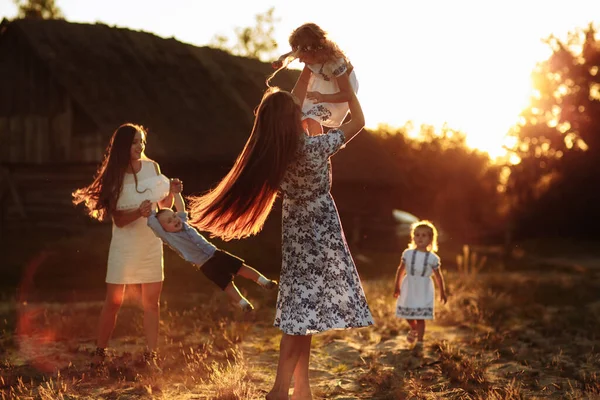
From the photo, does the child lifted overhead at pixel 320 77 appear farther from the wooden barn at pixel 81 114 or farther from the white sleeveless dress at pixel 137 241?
the wooden barn at pixel 81 114

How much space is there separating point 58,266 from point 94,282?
3.45 ft

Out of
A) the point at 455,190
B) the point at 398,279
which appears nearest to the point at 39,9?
the point at 455,190

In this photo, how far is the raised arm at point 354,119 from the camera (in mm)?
4594

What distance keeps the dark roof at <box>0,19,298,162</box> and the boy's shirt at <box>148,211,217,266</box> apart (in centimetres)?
1186

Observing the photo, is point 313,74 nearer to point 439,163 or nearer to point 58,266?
point 58,266

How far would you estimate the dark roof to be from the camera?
1752cm

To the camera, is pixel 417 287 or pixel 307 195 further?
pixel 417 287

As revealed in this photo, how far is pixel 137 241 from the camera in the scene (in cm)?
613

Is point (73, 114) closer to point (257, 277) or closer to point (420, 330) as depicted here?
point (420, 330)

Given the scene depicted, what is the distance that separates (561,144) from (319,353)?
2890 cm

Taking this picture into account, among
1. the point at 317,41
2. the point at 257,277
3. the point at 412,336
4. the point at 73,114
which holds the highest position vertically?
the point at 73,114

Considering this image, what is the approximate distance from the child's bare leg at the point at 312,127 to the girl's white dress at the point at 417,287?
3.50 m

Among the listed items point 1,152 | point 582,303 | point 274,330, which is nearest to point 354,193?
point 1,152

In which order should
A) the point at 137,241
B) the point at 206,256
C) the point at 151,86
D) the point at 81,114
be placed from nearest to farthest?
1. the point at 206,256
2. the point at 137,241
3. the point at 81,114
4. the point at 151,86
